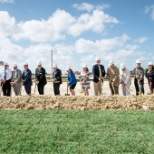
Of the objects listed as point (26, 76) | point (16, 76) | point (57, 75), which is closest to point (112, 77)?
point (57, 75)

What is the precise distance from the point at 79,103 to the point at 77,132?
3.68 metres

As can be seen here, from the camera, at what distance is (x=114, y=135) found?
23.9 ft

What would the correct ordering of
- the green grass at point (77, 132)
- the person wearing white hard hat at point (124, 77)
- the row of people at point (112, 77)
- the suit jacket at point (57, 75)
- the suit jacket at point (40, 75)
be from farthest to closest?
the suit jacket at point (40, 75)
the suit jacket at point (57, 75)
the person wearing white hard hat at point (124, 77)
the row of people at point (112, 77)
the green grass at point (77, 132)

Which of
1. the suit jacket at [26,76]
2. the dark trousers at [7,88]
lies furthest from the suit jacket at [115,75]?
the dark trousers at [7,88]

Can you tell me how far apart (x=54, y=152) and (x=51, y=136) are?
104 cm

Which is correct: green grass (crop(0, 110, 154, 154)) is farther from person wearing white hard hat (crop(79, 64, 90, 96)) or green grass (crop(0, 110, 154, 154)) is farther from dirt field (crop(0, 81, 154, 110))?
person wearing white hard hat (crop(79, 64, 90, 96))

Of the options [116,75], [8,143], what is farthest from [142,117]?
[116,75]

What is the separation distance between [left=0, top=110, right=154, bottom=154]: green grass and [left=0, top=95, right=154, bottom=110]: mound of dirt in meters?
0.95

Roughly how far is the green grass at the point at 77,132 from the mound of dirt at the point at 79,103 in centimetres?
95

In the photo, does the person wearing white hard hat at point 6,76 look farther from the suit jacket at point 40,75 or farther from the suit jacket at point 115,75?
the suit jacket at point 115,75

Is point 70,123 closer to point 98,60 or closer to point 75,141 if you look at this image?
point 75,141

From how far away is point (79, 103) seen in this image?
11219mm

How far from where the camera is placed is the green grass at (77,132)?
21.1 feet

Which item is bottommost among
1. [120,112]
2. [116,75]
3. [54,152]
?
[54,152]
